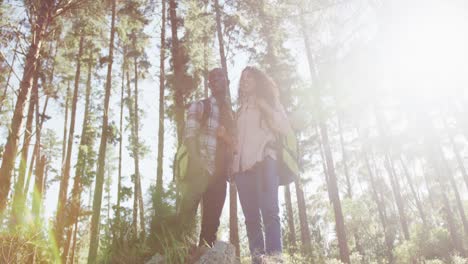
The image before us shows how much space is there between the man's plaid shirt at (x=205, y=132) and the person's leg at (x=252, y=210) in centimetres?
33

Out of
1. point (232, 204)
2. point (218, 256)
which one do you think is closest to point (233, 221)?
point (232, 204)

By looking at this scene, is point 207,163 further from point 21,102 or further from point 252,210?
point 21,102

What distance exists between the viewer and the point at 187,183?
3184mm

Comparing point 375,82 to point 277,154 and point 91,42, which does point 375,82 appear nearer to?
point 91,42

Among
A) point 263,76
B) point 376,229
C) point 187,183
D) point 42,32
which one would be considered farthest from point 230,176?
point 376,229

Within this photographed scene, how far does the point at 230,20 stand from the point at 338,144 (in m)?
14.7

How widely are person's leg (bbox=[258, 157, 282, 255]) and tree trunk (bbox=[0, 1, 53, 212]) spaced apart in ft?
15.3

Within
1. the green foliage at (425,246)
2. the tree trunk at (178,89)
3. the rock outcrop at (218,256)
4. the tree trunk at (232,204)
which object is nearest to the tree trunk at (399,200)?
the green foliage at (425,246)

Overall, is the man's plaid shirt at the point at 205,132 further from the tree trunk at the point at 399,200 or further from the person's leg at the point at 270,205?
the tree trunk at the point at 399,200

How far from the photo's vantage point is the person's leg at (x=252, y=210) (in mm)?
2775

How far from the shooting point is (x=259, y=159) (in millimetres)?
2957

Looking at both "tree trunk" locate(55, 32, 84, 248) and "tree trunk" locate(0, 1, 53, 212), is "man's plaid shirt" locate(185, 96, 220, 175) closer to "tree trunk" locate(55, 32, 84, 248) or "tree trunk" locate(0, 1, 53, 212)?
"tree trunk" locate(0, 1, 53, 212)

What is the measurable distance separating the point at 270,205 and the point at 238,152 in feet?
2.03

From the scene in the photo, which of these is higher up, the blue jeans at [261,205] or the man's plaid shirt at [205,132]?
the man's plaid shirt at [205,132]
